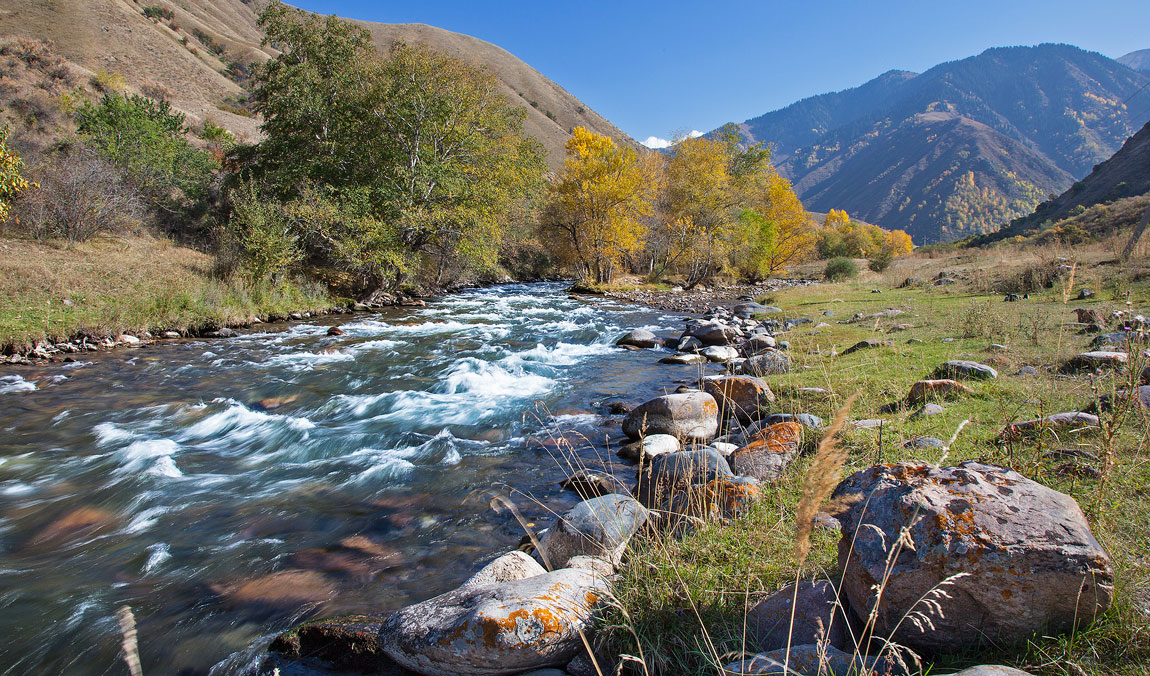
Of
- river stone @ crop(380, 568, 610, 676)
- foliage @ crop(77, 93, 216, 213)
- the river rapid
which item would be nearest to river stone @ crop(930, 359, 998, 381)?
the river rapid

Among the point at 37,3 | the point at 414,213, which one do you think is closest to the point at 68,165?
the point at 414,213

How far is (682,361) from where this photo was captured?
11.9m

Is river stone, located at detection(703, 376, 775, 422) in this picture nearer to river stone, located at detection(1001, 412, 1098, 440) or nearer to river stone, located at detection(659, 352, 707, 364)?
river stone, located at detection(1001, 412, 1098, 440)

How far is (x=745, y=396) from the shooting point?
723 centimetres

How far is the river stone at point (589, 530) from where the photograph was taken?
3734mm

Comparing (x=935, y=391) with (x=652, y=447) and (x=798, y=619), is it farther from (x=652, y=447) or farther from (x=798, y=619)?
(x=798, y=619)

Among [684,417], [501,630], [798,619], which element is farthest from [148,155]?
[798,619]

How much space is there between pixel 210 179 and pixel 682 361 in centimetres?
2919

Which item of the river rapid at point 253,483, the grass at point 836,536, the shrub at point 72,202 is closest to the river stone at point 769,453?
→ the grass at point 836,536

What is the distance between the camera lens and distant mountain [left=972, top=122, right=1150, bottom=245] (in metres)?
44.4

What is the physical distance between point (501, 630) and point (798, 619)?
4.96ft

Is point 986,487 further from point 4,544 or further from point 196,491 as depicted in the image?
point 4,544

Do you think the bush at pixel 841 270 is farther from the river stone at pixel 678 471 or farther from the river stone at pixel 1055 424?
the river stone at pixel 678 471

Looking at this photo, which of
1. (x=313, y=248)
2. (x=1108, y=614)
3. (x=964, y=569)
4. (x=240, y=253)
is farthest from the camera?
(x=313, y=248)
